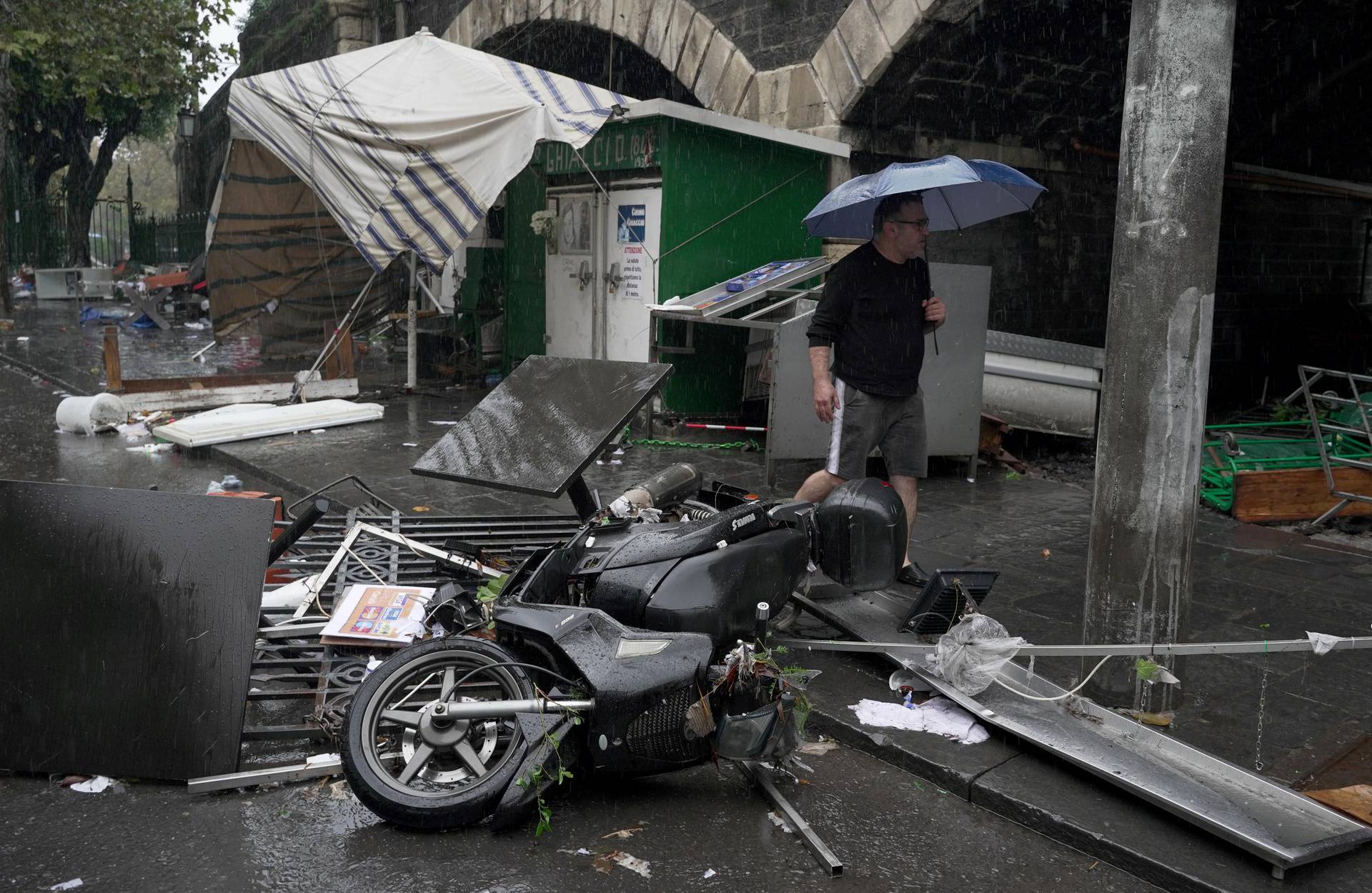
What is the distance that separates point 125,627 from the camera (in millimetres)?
3449

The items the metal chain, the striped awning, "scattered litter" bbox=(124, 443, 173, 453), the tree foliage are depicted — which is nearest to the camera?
the metal chain

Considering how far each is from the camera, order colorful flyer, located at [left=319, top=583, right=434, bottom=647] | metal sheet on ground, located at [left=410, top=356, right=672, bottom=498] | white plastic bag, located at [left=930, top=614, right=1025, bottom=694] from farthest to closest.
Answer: metal sheet on ground, located at [left=410, top=356, right=672, bottom=498], colorful flyer, located at [left=319, top=583, right=434, bottom=647], white plastic bag, located at [left=930, top=614, right=1025, bottom=694]

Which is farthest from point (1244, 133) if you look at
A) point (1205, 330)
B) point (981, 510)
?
point (1205, 330)

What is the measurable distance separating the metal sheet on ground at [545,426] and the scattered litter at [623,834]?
138 centimetres

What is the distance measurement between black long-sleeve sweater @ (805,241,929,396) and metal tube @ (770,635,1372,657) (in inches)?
54.4

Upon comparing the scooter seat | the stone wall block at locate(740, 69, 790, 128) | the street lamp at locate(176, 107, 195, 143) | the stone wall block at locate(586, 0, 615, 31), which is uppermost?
the street lamp at locate(176, 107, 195, 143)

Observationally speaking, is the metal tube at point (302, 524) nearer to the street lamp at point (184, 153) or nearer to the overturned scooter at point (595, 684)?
the overturned scooter at point (595, 684)

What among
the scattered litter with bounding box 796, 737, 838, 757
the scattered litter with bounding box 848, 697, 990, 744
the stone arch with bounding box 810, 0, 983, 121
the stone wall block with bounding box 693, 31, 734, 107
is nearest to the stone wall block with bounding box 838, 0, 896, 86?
the stone arch with bounding box 810, 0, 983, 121

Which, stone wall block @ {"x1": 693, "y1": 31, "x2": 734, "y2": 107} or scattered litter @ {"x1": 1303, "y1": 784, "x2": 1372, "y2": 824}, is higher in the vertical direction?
stone wall block @ {"x1": 693, "y1": 31, "x2": 734, "y2": 107}

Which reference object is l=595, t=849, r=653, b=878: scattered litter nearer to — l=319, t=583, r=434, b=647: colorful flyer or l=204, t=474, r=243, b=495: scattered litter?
l=319, t=583, r=434, b=647: colorful flyer

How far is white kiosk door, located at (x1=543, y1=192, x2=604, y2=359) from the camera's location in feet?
33.5

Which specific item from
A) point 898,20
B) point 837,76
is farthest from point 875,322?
point 837,76

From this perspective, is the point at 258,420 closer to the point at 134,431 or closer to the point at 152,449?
the point at 152,449

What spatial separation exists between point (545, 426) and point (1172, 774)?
280 centimetres
